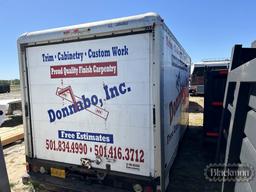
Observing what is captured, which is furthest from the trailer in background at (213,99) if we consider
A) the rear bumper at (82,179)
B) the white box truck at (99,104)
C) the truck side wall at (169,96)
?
the rear bumper at (82,179)

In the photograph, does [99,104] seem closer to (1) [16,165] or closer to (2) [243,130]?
(2) [243,130]

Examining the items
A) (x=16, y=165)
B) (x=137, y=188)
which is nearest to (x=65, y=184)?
(x=137, y=188)

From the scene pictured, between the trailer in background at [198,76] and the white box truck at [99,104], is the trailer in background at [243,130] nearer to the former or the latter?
the white box truck at [99,104]

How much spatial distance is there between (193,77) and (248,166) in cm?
1983

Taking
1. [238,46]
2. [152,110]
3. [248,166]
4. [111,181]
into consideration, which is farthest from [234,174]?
[111,181]

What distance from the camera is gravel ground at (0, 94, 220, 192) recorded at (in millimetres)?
4750

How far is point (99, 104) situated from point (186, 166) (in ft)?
11.1

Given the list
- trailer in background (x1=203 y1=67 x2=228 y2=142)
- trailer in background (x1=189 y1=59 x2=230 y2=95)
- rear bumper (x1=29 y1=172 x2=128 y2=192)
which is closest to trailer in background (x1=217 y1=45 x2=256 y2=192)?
rear bumper (x1=29 y1=172 x2=128 y2=192)

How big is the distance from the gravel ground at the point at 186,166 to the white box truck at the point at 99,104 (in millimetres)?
1361

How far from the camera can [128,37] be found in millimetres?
3211

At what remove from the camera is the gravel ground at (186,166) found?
4.75m

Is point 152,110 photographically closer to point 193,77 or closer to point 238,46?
point 238,46

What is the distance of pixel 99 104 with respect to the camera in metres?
3.52

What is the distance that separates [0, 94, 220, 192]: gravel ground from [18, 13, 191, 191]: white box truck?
4.46 ft
